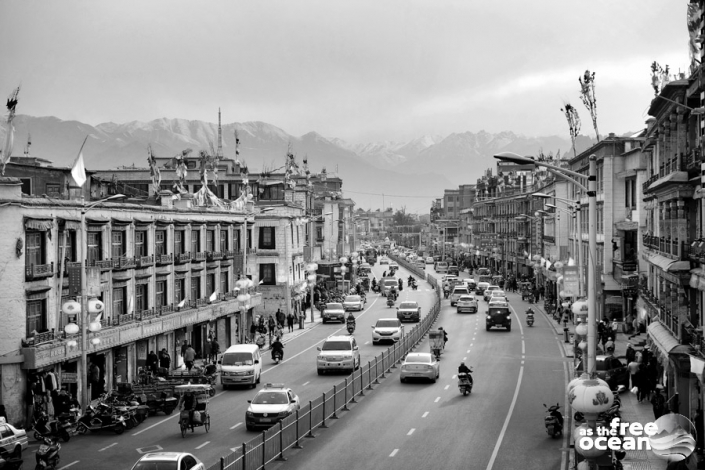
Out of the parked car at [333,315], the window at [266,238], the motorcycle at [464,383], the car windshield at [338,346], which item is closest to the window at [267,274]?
the window at [266,238]

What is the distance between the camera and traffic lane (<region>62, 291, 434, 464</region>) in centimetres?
2875

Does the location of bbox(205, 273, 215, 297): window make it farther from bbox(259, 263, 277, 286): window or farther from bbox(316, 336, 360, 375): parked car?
bbox(259, 263, 277, 286): window

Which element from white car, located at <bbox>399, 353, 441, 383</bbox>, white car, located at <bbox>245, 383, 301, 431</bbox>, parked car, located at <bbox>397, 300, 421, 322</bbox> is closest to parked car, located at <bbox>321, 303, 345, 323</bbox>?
parked car, located at <bbox>397, 300, 421, 322</bbox>

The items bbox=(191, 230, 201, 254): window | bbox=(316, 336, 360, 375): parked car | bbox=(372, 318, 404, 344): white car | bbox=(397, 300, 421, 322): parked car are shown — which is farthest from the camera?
bbox=(397, 300, 421, 322): parked car

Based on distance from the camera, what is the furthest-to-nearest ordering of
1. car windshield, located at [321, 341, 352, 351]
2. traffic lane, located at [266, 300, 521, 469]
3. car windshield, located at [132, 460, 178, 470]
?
car windshield, located at [321, 341, 352, 351] → traffic lane, located at [266, 300, 521, 469] → car windshield, located at [132, 460, 178, 470]

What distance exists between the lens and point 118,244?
45156mm

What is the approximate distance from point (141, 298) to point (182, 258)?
6066 millimetres

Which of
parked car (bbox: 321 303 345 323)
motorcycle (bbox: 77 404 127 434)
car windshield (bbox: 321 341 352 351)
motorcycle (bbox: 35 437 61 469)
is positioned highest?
car windshield (bbox: 321 341 352 351)

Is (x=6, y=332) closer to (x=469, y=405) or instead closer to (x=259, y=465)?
(x=259, y=465)

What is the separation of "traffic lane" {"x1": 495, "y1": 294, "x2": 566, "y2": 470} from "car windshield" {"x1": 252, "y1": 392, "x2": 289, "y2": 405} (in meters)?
7.73

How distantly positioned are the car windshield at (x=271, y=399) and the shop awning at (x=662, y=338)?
1298 centimetres

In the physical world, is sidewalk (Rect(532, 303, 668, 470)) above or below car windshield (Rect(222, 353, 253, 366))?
below

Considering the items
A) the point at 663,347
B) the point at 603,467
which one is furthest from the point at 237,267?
Answer: the point at 603,467

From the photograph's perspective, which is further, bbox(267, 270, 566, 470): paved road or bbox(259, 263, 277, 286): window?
bbox(259, 263, 277, 286): window
